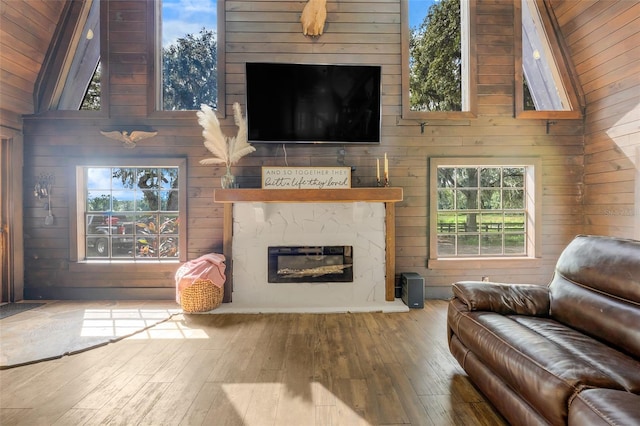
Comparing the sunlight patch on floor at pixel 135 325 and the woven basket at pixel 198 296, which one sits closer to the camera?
the sunlight patch on floor at pixel 135 325

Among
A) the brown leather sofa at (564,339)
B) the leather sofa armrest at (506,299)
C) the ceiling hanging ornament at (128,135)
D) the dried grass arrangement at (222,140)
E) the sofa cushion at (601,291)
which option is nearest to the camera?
the brown leather sofa at (564,339)

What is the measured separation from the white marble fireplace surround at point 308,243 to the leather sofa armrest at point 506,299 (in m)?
1.53

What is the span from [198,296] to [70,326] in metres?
1.15

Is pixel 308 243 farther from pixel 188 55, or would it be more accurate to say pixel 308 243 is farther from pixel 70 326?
pixel 188 55

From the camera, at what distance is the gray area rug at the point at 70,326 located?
2420 mm

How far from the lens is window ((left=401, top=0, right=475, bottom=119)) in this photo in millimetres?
3857

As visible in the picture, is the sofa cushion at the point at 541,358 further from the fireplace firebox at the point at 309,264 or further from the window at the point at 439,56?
the window at the point at 439,56

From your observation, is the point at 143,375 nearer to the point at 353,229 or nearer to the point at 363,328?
the point at 363,328

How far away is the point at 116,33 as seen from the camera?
146 inches

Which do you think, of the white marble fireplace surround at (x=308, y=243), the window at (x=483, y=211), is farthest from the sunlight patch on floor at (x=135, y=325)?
the window at (x=483, y=211)

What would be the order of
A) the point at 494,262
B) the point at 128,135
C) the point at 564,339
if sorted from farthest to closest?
the point at 494,262
the point at 128,135
the point at 564,339

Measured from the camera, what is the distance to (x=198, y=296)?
3.26 metres

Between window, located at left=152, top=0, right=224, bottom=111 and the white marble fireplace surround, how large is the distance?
158 centimetres

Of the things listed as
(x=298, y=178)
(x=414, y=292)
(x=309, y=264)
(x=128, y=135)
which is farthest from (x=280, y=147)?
(x=414, y=292)
